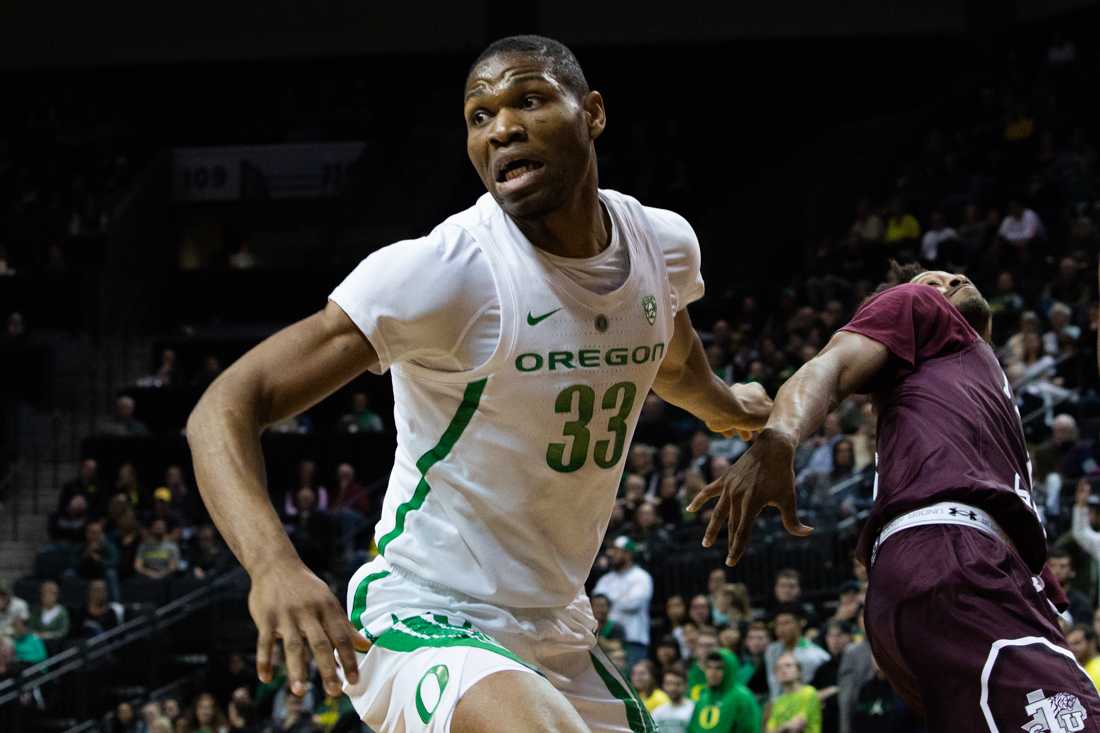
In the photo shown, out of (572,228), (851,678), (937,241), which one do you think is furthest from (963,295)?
(937,241)

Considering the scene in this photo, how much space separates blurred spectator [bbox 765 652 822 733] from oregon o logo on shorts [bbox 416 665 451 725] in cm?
739

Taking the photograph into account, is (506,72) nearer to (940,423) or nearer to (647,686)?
(940,423)

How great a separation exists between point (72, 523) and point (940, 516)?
1502 centimetres

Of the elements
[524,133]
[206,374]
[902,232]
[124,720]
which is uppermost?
[902,232]

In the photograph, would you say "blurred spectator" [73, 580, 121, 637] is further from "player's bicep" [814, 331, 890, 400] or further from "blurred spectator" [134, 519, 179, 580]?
"player's bicep" [814, 331, 890, 400]

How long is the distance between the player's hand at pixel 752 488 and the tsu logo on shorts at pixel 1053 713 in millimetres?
785

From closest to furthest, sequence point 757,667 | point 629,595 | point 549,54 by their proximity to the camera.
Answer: point 549,54 → point 757,667 → point 629,595

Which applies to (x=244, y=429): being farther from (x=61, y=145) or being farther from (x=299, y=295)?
(x=61, y=145)

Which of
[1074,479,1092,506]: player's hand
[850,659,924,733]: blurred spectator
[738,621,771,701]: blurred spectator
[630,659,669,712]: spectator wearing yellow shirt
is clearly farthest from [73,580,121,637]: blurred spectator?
[1074,479,1092,506]: player's hand

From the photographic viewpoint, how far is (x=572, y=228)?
446 cm

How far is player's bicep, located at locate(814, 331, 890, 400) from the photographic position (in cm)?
479

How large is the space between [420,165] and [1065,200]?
387 inches

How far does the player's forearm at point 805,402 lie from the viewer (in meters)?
4.41

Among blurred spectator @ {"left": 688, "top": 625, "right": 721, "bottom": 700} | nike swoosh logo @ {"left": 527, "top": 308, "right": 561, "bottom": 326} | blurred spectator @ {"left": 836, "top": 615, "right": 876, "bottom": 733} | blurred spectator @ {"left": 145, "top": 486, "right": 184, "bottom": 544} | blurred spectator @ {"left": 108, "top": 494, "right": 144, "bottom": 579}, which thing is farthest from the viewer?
blurred spectator @ {"left": 145, "top": 486, "right": 184, "bottom": 544}
